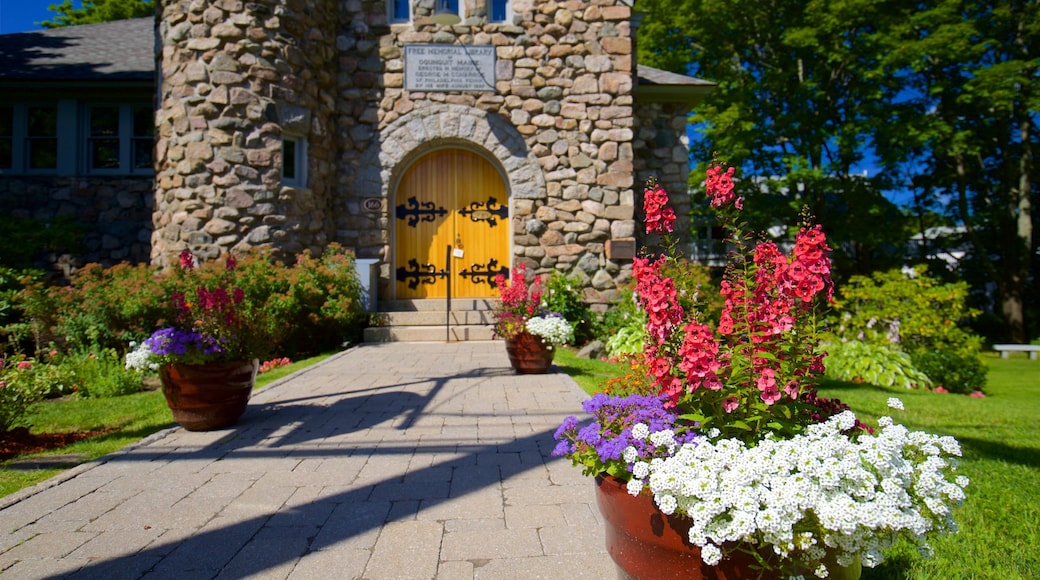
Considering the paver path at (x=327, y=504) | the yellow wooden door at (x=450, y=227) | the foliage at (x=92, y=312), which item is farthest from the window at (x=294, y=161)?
the paver path at (x=327, y=504)

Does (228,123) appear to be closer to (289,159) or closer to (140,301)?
(289,159)

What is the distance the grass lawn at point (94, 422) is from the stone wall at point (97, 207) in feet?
17.8

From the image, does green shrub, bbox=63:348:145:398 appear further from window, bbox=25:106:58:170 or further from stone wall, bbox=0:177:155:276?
window, bbox=25:106:58:170

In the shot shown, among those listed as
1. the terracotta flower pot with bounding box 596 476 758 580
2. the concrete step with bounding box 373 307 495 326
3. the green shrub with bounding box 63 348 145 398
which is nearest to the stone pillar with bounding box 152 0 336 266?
the concrete step with bounding box 373 307 495 326

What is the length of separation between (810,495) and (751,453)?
176 millimetres

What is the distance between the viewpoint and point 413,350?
8.14 m

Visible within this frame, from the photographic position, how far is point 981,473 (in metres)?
3.50

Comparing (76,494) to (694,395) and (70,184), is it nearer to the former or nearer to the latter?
(694,395)

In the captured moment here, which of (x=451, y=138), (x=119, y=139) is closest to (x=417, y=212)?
(x=451, y=138)

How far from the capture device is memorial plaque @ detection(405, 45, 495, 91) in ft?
32.0

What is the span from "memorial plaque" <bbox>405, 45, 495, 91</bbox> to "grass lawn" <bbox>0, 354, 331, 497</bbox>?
17.4 feet

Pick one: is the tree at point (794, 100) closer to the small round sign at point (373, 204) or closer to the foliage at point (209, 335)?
the small round sign at point (373, 204)

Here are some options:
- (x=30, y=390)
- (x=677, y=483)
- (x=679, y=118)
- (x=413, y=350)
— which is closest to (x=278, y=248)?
(x=413, y=350)

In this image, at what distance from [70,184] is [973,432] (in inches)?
519
